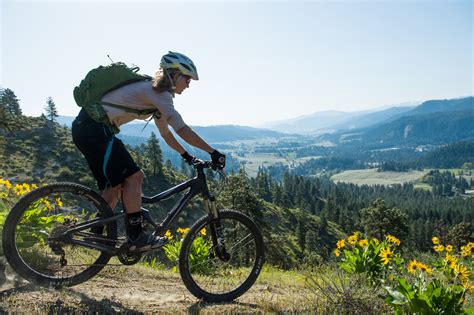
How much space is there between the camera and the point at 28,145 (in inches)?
3199

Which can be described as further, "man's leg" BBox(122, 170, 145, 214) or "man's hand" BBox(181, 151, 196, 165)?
"man's hand" BBox(181, 151, 196, 165)

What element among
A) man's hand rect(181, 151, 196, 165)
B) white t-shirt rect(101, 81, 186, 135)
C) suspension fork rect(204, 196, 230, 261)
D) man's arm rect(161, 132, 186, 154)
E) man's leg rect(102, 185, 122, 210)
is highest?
white t-shirt rect(101, 81, 186, 135)

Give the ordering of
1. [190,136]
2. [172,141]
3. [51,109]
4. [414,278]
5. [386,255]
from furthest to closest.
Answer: [51,109], [386,255], [172,141], [414,278], [190,136]

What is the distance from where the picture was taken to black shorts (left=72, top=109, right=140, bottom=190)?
4.70m

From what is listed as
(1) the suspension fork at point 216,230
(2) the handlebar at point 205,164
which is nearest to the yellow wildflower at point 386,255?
(1) the suspension fork at point 216,230

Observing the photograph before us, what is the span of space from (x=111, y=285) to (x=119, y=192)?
1452 mm

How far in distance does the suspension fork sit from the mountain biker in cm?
91

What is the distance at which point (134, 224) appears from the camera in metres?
4.88

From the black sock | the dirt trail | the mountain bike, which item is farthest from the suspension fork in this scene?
the black sock

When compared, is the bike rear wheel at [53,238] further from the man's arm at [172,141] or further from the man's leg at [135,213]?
the man's arm at [172,141]

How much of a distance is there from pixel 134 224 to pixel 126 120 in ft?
4.78

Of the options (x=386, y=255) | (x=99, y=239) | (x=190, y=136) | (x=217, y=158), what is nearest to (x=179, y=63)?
(x=190, y=136)

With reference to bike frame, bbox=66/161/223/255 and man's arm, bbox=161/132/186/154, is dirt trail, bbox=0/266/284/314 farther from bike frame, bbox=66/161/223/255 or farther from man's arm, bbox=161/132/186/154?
man's arm, bbox=161/132/186/154

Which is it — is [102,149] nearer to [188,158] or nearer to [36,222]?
[188,158]
